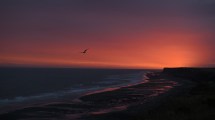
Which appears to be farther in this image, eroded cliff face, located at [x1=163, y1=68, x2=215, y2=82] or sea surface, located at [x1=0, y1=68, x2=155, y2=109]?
eroded cliff face, located at [x1=163, y1=68, x2=215, y2=82]

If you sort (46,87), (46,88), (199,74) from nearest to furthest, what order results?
(46,88) → (46,87) → (199,74)

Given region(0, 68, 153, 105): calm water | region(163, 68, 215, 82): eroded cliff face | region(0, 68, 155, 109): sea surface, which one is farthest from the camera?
region(163, 68, 215, 82): eroded cliff face

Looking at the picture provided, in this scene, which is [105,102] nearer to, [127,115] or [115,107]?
[115,107]

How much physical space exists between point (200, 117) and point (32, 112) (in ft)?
52.9

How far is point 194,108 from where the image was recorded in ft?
78.9

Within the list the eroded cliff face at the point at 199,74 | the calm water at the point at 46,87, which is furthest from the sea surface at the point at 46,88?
the eroded cliff face at the point at 199,74

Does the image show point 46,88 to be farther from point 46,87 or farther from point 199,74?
point 199,74

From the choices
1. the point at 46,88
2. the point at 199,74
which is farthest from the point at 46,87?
the point at 199,74

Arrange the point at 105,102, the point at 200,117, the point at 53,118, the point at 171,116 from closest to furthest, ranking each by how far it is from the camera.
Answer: the point at 200,117, the point at 171,116, the point at 53,118, the point at 105,102

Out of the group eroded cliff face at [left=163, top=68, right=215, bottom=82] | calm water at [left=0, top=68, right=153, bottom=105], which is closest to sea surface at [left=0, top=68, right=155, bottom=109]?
calm water at [left=0, top=68, right=153, bottom=105]

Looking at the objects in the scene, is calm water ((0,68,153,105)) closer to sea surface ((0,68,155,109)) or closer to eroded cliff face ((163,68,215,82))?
sea surface ((0,68,155,109))

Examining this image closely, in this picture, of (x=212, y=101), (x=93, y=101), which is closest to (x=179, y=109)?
(x=212, y=101)

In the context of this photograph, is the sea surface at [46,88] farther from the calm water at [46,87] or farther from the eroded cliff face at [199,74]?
the eroded cliff face at [199,74]

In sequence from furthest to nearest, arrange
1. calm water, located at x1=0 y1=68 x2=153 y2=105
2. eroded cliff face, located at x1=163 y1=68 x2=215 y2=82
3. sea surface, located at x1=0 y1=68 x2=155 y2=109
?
A: eroded cliff face, located at x1=163 y1=68 x2=215 y2=82
calm water, located at x1=0 y1=68 x2=153 y2=105
sea surface, located at x1=0 y1=68 x2=155 y2=109
